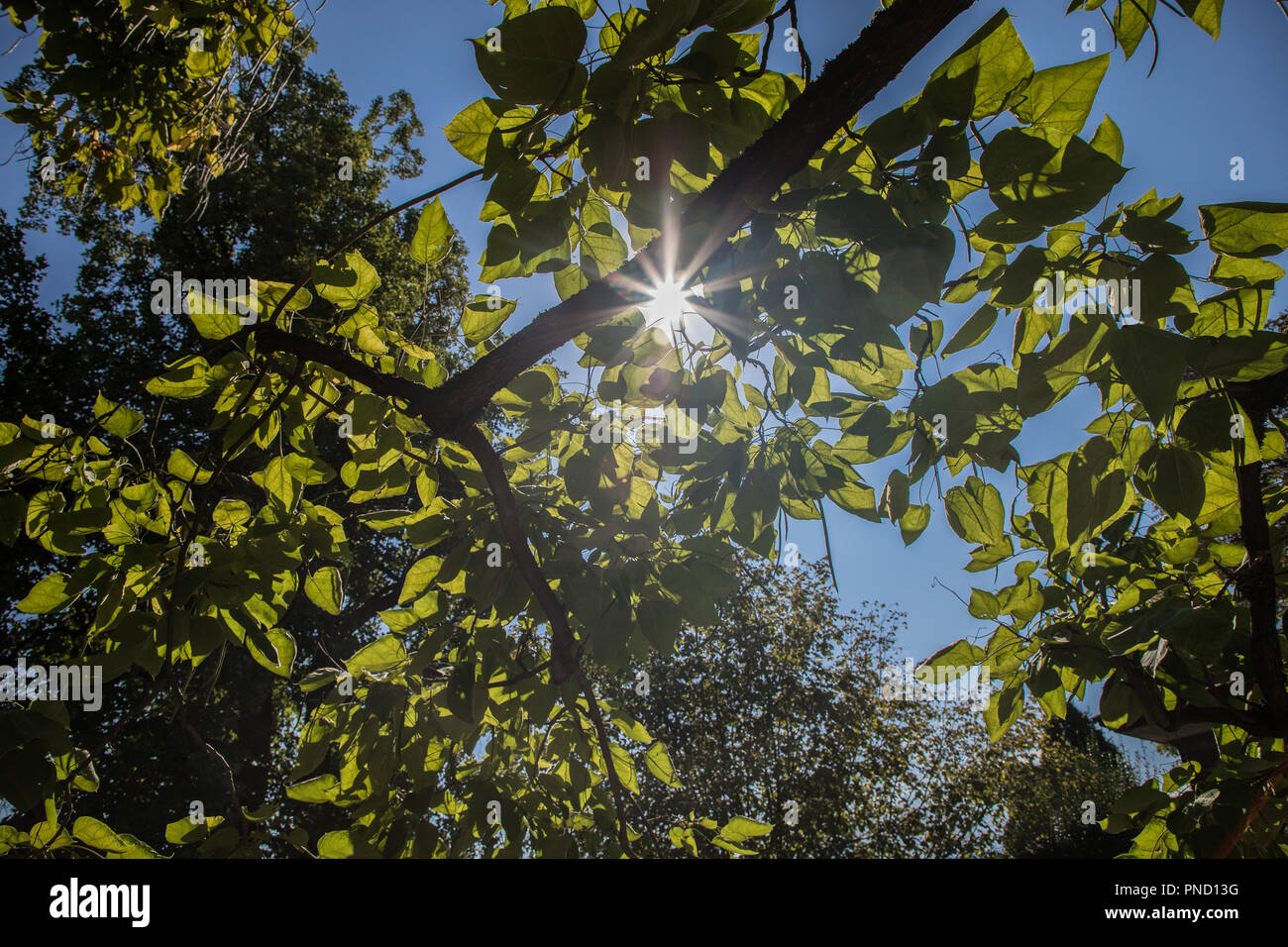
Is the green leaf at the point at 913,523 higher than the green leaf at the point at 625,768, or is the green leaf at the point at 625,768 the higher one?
the green leaf at the point at 913,523

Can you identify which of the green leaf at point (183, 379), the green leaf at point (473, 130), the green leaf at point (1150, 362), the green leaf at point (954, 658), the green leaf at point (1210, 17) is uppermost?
the green leaf at point (473, 130)

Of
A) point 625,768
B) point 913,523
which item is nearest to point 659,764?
point 625,768

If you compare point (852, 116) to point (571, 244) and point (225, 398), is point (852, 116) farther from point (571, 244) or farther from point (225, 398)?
point (225, 398)

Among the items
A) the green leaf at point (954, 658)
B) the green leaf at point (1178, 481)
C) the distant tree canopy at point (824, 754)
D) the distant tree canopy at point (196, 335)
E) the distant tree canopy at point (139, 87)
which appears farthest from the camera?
the distant tree canopy at point (824, 754)

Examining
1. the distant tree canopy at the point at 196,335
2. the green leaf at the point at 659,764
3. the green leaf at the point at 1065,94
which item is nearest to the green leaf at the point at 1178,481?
the green leaf at the point at 1065,94

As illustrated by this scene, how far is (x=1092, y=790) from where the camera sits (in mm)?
15211

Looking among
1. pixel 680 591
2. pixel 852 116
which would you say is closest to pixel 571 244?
pixel 852 116

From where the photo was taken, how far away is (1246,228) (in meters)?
1.00

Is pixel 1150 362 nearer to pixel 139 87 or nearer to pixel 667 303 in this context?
pixel 667 303

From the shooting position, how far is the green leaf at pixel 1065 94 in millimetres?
884

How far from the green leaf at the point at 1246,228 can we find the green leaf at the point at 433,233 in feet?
4.73

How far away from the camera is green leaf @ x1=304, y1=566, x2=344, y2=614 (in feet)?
5.39

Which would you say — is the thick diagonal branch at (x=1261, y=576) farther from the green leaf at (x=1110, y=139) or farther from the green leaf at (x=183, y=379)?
the green leaf at (x=183, y=379)

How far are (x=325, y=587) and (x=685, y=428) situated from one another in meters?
1.07
